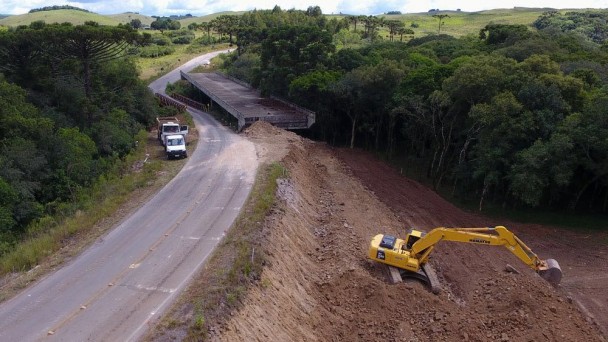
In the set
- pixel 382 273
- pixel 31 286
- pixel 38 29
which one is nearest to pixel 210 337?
pixel 31 286

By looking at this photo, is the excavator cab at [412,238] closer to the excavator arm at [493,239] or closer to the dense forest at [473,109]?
the excavator arm at [493,239]

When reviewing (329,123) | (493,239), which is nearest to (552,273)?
(493,239)

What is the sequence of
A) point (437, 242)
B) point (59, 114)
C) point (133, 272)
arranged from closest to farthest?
point (133, 272) < point (437, 242) < point (59, 114)

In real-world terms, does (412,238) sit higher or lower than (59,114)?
lower

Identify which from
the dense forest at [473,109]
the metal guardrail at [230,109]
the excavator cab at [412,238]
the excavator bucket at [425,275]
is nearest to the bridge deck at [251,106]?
the metal guardrail at [230,109]

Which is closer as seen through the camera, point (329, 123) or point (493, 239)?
point (493, 239)

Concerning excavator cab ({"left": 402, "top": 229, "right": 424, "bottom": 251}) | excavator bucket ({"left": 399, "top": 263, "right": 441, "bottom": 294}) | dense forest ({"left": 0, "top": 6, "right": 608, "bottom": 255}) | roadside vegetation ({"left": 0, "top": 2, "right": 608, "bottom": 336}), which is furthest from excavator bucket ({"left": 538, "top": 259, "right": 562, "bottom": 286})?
roadside vegetation ({"left": 0, "top": 2, "right": 608, "bottom": 336})

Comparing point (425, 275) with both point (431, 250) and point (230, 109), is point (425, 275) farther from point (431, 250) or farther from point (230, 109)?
point (230, 109)

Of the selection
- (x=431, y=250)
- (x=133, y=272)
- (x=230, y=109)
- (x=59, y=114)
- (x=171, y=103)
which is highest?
(x=59, y=114)

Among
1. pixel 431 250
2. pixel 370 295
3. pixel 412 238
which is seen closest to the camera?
pixel 370 295
